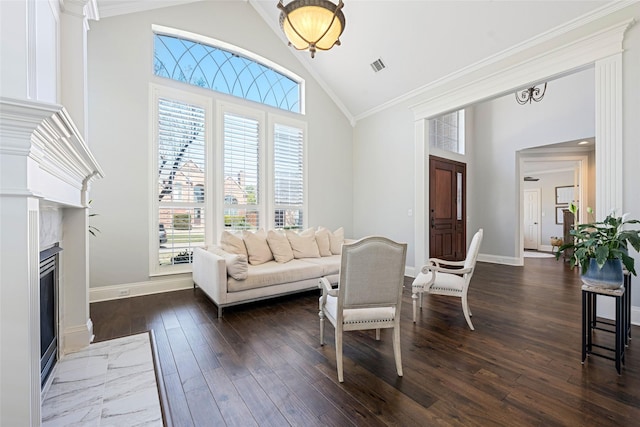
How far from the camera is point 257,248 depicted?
13.1 feet

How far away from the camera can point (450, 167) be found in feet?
19.7

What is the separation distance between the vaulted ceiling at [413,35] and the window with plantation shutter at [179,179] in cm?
150

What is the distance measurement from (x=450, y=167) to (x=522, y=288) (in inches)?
112

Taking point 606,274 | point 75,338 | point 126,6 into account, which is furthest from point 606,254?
point 126,6

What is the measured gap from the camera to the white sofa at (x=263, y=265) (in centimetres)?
318

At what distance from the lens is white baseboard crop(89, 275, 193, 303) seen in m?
3.62

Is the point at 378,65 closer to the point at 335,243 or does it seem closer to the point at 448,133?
the point at 448,133

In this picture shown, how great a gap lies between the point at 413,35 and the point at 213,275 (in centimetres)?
446

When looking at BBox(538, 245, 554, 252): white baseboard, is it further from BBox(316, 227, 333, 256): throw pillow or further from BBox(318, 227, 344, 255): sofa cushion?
BBox(316, 227, 333, 256): throw pillow

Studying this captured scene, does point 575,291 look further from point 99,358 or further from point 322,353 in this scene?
point 99,358

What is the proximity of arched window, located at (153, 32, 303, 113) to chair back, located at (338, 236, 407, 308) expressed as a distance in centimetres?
407

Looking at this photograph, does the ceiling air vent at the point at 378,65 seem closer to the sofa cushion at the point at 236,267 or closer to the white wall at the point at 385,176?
the white wall at the point at 385,176

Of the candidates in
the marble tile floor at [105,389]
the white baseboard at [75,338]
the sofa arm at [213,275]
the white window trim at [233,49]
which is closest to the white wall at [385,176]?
the white window trim at [233,49]

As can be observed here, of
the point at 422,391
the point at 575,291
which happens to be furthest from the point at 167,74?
the point at 575,291
